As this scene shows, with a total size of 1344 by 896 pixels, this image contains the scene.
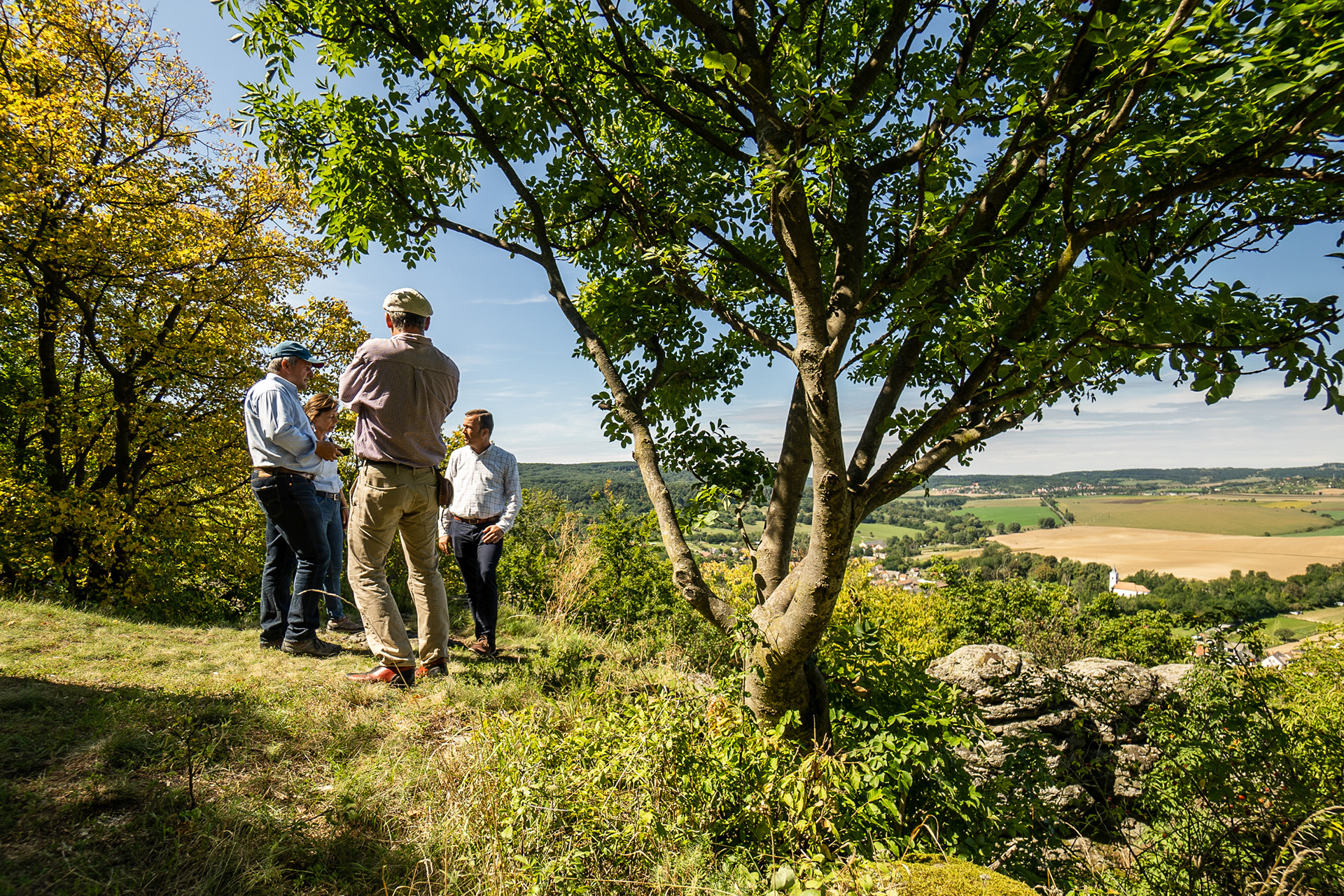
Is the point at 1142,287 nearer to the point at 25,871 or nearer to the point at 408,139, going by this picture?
the point at 25,871

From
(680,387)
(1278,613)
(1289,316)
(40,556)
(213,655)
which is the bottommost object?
(1278,613)

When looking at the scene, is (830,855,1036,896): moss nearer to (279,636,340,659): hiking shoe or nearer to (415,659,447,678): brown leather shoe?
(415,659,447,678): brown leather shoe

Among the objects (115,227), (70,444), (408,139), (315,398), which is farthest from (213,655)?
(70,444)

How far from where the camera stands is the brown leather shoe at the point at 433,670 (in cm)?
365

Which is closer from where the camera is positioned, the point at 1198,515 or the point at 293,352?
the point at 293,352

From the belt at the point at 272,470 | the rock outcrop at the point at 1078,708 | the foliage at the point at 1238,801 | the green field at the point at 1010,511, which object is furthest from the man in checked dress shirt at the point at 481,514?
the green field at the point at 1010,511

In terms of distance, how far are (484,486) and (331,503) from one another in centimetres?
180

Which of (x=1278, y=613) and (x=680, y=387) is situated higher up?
(x=680, y=387)

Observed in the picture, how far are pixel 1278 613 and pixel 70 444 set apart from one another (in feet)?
157

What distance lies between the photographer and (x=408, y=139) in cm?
366

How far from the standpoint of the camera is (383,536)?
11.4ft

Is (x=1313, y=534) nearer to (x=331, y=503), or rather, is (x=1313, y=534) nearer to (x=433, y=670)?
(x=433, y=670)

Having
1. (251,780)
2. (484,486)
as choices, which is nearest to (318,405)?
(484,486)

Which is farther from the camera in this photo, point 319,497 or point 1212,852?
point 319,497
